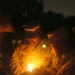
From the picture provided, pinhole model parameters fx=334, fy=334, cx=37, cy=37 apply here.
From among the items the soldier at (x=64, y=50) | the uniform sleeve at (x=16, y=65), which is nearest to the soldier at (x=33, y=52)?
the uniform sleeve at (x=16, y=65)

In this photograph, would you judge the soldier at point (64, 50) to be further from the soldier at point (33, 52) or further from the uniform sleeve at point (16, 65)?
the uniform sleeve at point (16, 65)

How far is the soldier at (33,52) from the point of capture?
7211 mm

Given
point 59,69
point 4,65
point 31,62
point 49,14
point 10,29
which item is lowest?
point 49,14

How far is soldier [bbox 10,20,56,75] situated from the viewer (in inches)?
284

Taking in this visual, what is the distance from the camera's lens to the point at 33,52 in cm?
736

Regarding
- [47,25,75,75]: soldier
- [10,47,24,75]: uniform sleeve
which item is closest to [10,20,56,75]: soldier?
[10,47,24,75]: uniform sleeve

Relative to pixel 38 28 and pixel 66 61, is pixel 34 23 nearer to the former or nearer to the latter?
pixel 38 28

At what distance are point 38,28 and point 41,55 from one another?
61 centimetres

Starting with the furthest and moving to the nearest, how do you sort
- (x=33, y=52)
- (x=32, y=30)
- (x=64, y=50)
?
(x=33, y=52)
(x=32, y=30)
(x=64, y=50)

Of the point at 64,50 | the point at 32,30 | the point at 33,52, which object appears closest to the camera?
the point at 64,50

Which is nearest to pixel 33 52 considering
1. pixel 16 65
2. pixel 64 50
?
pixel 16 65

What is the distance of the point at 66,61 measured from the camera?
15.0 feet

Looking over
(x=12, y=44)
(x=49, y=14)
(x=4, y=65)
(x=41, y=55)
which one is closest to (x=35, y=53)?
(x=41, y=55)

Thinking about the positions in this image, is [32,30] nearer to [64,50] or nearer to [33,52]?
[33,52]
